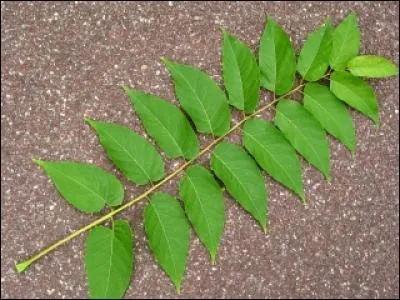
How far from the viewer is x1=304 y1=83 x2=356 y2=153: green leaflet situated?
1649 mm

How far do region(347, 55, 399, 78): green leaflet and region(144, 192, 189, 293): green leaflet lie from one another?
27.7 inches

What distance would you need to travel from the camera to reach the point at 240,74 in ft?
5.31

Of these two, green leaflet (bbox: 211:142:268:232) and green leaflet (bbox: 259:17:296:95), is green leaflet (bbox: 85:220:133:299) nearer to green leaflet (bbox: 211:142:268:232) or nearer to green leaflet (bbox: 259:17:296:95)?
green leaflet (bbox: 211:142:268:232)

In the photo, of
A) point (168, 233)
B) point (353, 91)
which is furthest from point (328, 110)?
point (168, 233)

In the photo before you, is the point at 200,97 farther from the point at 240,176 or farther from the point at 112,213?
the point at 112,213

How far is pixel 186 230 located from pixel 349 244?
1.90 feet

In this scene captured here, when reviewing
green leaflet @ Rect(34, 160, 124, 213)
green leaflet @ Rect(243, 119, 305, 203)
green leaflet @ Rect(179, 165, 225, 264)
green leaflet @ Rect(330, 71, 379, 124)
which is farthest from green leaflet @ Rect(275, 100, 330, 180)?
green leaflet @ Rect(34, 160, 124, 213)

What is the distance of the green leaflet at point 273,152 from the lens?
5.25 feet

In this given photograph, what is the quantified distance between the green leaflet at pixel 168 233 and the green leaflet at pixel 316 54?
1.92ft

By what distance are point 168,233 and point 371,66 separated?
826 mm

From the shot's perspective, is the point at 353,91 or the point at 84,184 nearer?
the point at 84,184

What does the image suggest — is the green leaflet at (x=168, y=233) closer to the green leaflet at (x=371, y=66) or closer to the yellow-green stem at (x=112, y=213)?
the yellow-green stem at (x=112, y=213)

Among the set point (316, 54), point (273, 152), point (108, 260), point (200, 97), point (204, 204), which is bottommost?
point (108, 260)

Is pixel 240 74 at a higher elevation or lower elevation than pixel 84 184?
higher
